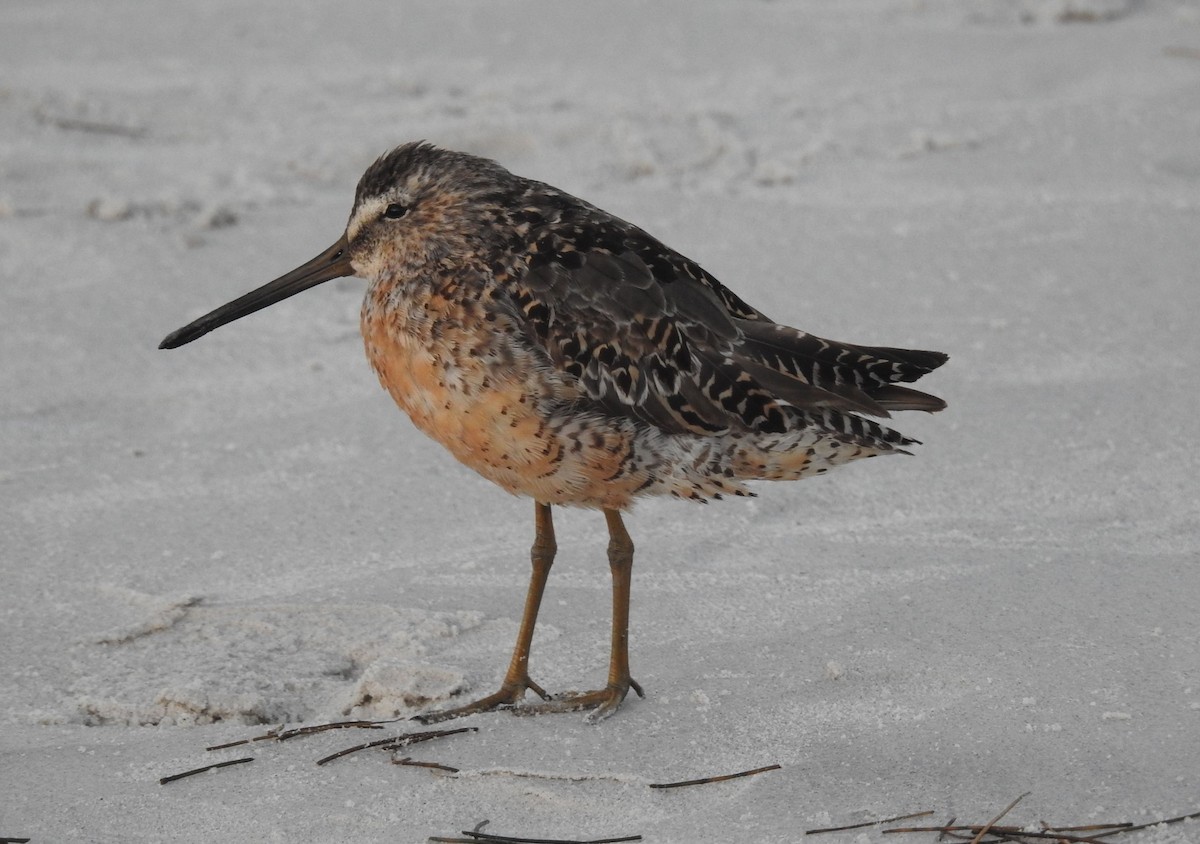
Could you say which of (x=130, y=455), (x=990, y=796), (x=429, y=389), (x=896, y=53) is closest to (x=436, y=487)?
(x=130, y=455)

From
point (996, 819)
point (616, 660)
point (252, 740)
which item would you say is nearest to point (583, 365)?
point (616, 660)

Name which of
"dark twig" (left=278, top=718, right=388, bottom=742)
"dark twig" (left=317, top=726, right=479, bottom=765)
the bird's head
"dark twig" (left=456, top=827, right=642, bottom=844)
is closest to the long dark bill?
the bird's head

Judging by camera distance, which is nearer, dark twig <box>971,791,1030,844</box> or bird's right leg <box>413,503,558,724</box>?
dark twig <box>971,791,1030,844</box>

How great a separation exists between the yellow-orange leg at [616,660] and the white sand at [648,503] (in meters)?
0.06

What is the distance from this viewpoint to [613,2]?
9047 mm

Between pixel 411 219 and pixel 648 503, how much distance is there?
4.78 ft

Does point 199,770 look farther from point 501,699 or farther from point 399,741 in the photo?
point 501,699

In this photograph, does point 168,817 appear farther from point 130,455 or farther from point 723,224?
point 723,224

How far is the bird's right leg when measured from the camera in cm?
394

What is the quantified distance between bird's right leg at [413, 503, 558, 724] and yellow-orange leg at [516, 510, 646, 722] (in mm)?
64

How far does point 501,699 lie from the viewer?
3957 millimetres

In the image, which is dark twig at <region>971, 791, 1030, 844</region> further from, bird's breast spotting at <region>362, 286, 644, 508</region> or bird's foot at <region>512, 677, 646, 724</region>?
bird's breast spotting at <region>362, 286, 644, 508</region>

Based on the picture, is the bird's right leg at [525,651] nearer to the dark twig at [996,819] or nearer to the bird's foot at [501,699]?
the bird's foot at [501,699]

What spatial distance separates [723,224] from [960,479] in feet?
7.02
